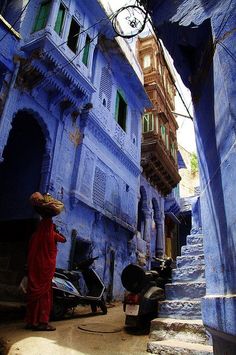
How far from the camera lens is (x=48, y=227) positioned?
5.06 m

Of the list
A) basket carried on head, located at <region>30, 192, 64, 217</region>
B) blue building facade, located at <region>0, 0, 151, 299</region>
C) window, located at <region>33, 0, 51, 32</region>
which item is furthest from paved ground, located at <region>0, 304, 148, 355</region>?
window, located at <region>33, 0, 51, 32</region>

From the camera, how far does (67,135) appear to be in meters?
9.98

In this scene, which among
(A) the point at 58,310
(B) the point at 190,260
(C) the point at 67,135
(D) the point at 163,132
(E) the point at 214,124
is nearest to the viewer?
(E) the point at 214,124

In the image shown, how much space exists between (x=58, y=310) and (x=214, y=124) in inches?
194

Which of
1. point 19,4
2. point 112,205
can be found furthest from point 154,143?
point 19,4

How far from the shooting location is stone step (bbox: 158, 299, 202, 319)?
405 centimetres

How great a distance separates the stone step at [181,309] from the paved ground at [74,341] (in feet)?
1.70

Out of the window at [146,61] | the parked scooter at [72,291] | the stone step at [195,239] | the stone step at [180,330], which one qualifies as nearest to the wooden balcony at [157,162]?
the window at [146,61]

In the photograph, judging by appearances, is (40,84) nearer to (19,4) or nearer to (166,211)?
(19,4)

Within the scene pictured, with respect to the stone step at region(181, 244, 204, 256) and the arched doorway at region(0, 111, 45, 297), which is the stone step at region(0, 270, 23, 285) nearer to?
the arched doorway at region(0, 111, 45, 297)

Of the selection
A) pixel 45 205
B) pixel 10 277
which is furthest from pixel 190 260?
pixel 10 277

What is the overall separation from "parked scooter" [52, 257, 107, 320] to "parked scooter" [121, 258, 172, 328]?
1375mm

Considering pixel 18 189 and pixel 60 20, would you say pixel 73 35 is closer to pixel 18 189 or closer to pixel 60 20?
pixel 60 20

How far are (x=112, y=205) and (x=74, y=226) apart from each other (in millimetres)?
2714
